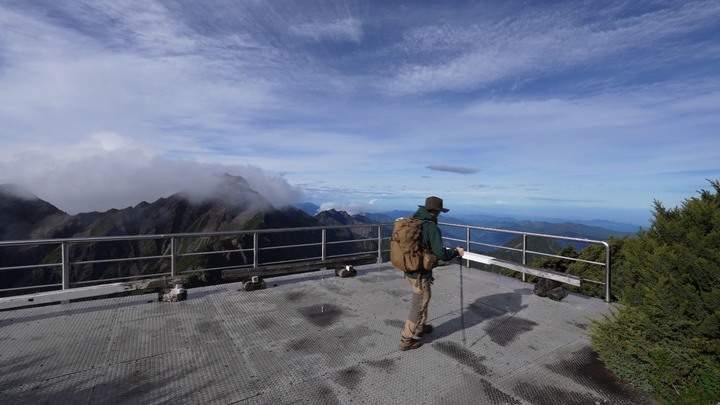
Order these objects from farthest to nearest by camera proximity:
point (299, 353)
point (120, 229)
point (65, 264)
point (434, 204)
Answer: point (120, 229) → point (65, 264) → point (434, 204) → point (299, 353)

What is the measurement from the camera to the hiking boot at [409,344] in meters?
4.84

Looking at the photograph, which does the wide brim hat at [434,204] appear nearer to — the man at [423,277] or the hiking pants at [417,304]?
the man at [423,277]

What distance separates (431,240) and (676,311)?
8.49 feet

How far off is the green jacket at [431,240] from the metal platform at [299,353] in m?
1.12

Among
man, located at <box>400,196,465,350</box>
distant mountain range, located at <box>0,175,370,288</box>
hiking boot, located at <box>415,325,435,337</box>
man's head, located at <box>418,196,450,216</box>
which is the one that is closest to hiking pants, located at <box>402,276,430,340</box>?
man, located at <box>400,196,465,350</box>

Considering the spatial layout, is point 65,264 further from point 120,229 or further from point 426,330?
point 120,229

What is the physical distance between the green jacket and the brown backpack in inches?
3.6

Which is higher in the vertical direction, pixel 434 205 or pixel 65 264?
pixel 434 205

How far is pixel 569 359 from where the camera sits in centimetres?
463

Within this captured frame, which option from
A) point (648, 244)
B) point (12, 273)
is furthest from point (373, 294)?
point (12, 273)

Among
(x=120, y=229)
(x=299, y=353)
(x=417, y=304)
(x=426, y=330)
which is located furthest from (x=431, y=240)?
(x=120, y=229)

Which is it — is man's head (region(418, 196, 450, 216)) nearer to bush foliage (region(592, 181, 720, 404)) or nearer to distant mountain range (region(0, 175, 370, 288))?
bush foliage (region(592, 181, 720, 404))

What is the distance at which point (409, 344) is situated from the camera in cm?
486

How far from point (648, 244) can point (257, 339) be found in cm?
517
